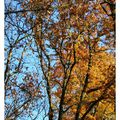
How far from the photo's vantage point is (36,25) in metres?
7.62

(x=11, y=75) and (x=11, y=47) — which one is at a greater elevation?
(x=11, y=47)

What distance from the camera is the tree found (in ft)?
24.5

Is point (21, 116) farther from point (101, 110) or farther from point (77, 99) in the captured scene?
point (101, 110)

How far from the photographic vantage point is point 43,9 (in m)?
6.68

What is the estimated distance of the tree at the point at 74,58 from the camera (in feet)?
24.5

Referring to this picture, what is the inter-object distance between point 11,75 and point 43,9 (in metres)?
1.43

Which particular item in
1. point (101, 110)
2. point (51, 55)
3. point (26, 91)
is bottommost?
point (101, 110)

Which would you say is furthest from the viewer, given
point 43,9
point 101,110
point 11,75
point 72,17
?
point 101,110

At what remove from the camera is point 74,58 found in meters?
8.08

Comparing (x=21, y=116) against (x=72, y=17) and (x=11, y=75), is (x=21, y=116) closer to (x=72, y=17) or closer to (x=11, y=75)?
(x=11, y=75)
